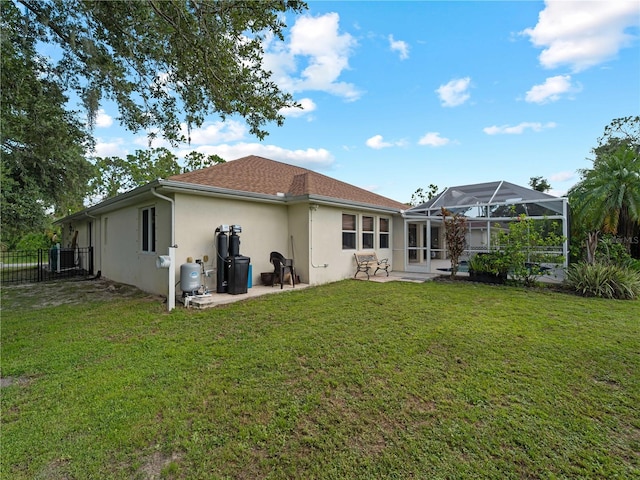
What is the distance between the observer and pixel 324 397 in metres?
2.97

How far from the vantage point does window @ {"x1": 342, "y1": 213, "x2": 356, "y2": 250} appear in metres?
10.4

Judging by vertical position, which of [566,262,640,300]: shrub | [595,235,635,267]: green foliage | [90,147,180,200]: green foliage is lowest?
[566,262,640,300]: shrub

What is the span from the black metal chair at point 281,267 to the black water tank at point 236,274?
1.20 meters

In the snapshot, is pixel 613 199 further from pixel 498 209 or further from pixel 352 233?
pixel 352 233

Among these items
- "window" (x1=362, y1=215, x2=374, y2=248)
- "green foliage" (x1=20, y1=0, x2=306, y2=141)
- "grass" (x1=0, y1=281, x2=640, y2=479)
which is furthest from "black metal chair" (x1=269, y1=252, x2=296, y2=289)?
"green foliage" (x1=20, y1=0, x2=306, y2=141)

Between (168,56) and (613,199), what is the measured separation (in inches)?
499

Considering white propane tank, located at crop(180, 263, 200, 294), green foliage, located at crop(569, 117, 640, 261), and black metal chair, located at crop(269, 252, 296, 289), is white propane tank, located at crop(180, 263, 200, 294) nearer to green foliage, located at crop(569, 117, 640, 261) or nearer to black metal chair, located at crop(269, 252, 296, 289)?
black metal chair, located at crop(269, 252, 296, 289)

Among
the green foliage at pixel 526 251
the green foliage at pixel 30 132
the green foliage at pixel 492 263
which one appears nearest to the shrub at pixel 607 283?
the green foliage at pixel 526 251

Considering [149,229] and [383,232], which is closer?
[149,229]

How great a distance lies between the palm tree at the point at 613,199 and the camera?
9.20m

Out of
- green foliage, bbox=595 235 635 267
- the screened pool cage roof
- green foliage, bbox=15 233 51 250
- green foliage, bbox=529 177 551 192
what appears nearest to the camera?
green foliage, bbox=595 235 635 267

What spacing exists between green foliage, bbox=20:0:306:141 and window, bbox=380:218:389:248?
25.3 feet

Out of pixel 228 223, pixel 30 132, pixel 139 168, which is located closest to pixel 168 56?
pixel 30 132

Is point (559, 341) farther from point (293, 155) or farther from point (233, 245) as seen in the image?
point (293, 155)
